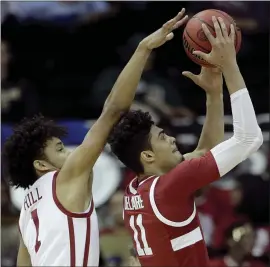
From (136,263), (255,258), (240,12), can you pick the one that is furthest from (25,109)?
(136,263)

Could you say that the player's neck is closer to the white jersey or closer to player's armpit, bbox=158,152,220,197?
player's armpit, bbox=158,152,220,197

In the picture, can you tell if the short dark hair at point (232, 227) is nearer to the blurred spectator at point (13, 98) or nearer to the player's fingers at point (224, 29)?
the blurred spectator at point (13, 98)

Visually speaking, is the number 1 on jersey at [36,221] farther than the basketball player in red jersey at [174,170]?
Yes

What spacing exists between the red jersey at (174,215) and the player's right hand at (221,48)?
516 millimetres

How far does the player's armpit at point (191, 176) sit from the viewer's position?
4.54 m

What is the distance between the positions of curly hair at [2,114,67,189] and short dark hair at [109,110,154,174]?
0.42 meters

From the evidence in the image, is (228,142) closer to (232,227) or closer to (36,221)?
(36,221)

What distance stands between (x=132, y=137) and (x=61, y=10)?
5.93m

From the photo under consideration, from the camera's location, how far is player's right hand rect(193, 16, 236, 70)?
14.7ft

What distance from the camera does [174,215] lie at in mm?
4574

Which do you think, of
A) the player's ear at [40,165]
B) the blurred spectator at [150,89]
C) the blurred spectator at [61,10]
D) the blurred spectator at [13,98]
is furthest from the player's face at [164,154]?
the blurred spectator at [61,10]

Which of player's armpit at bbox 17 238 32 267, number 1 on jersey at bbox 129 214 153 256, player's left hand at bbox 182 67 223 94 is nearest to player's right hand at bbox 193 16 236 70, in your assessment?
player's left hand at bbox 182 67 223 94

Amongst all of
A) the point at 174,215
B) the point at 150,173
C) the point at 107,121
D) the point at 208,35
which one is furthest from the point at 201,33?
the point at 174,215

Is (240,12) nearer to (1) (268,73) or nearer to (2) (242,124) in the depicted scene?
(1) (268,73)
